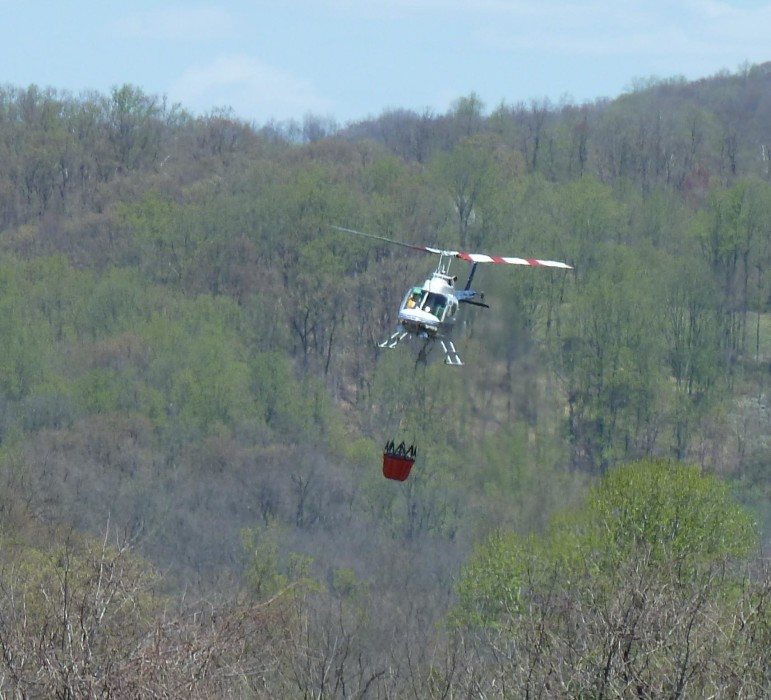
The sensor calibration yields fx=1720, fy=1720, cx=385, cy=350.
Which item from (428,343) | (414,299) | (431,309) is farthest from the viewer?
(428,343)

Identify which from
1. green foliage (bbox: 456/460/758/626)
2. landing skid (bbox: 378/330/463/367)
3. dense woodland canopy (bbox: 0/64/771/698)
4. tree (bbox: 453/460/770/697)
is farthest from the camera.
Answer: dense woodland canopy (bbox: 0/64/771/698)

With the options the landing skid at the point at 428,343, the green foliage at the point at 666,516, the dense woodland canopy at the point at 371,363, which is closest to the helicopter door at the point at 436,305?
the landing skid at the point at 428,343

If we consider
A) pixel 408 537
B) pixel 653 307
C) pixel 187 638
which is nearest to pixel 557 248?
pixel 653 307

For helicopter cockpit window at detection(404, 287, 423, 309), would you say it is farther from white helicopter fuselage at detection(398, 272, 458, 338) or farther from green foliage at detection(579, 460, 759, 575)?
green foliage at detection(579, 460, 759, 575)

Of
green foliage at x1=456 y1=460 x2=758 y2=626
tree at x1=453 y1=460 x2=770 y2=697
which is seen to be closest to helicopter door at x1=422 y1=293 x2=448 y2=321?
tree at x1=453 y1=460 x2=770 y2=697

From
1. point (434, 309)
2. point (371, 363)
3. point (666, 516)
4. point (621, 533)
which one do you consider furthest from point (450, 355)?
point (371, 363)

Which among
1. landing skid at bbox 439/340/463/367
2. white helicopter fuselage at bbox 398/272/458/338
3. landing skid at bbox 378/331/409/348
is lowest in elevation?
landing skid at bbox 439/340/463/367

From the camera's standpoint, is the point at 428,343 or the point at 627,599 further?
the point at 428,343

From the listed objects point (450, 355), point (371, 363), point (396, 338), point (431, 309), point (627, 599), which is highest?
point (431, 309)

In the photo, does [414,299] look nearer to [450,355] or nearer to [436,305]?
[436,305]

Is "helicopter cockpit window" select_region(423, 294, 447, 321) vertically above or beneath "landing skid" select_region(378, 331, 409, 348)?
above
